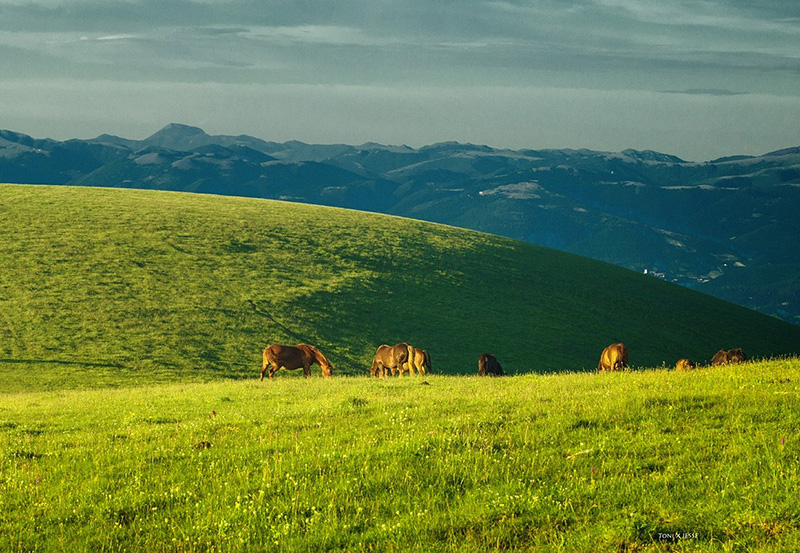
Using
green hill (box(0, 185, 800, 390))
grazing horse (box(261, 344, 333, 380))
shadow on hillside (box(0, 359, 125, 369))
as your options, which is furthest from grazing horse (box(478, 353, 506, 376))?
shadow on hillside (box(0, 359, 125, 369))

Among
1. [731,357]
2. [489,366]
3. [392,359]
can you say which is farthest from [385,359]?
[731,357]

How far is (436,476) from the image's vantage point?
34.7ft

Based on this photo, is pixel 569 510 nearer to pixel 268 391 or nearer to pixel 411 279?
pixel 268 391

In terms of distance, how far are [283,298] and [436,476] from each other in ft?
187

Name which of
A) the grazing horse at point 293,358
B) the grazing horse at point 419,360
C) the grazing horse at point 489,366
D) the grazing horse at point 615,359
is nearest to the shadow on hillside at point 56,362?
the grazing horse at point 293,358

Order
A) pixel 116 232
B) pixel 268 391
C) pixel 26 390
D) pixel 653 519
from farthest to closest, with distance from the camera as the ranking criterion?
1. pixel 116 232
2. pixel 26 390
3. pixel 268 391
4. pixel 653 519

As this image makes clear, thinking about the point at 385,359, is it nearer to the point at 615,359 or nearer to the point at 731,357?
the point at 615,359

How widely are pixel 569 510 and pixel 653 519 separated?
3.65 feet

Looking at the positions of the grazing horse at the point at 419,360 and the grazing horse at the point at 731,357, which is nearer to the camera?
the grazing horse at the point at 731,357

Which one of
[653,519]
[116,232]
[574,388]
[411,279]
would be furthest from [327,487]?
[116,232]

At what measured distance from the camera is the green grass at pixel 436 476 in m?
8.62

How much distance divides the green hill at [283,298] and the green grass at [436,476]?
33.6 m

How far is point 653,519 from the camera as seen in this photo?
871 cm

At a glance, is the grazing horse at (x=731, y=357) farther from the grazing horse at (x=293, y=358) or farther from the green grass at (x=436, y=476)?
the grazing horse at (x=293, y=358)
